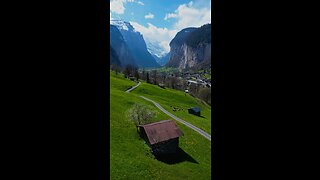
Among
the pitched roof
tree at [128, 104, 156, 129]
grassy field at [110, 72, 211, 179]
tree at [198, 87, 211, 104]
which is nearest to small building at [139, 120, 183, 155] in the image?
the pitched roof

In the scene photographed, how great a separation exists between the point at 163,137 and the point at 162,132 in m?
0.57

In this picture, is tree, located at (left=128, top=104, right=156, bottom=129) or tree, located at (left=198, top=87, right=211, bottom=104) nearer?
tree, located at (left=128, top=104, right=156, bottom=129)

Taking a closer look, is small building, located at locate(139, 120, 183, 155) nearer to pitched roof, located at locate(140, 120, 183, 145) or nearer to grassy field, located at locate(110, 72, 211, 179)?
pitched roof, located at locate(140, 120, 183, 145)

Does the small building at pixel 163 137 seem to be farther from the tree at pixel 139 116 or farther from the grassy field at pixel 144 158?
the tree at pixel 139 116

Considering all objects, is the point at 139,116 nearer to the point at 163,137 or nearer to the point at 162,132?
the point at 162,132

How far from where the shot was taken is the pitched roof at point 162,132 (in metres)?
26.9

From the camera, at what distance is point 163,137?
88.3ft

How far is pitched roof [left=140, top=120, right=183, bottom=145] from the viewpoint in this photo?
88.1 feet

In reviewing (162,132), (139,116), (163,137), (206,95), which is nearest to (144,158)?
(163,137)

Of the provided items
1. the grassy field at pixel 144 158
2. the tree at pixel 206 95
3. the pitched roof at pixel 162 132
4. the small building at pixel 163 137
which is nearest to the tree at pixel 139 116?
the grassy field at pixel 144 158
